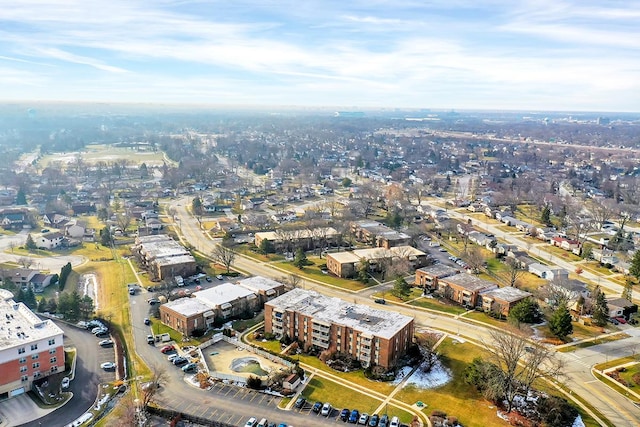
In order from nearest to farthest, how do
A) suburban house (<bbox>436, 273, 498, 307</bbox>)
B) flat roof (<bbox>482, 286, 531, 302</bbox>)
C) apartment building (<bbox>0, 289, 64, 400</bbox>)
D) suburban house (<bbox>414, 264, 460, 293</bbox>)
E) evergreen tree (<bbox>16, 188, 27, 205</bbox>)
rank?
apartment building (<bbox>0, 289, 64, 400</bbox>) → flat roof (<bbox>482, 286, 531, 302</bbox>) → suburban house (<bbox>436, 273, 498, 307</bbox>) → suburban house (<bbox>414, 264, 460, 293</bbox>) → evergreen tree (<bbox>16, 188, 27, 205</bbox>)

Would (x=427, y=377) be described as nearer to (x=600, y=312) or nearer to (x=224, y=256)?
(x=600, y=312)

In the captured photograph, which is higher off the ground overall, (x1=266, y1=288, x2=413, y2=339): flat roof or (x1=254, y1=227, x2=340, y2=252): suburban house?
(x1=266, y1=288, x2=413, y2=339): flat roof

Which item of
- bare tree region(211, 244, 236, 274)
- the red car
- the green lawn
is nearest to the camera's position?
the green lawn

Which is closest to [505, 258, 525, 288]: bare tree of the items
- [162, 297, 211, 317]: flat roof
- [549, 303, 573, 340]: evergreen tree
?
[549, 303, 573, 340]: evergreen tree

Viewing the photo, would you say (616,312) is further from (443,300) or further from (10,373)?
(10,373)

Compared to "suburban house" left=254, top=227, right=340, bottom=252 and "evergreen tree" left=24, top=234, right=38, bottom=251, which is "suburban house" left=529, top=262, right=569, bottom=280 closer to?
"suburban house" left=254, top=227, right=340, bottom=252

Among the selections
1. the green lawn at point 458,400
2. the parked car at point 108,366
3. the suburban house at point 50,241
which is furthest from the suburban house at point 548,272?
the suburban house at point 50,241

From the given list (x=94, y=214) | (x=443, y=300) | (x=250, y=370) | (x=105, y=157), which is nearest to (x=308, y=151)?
(x=105, y=157)
